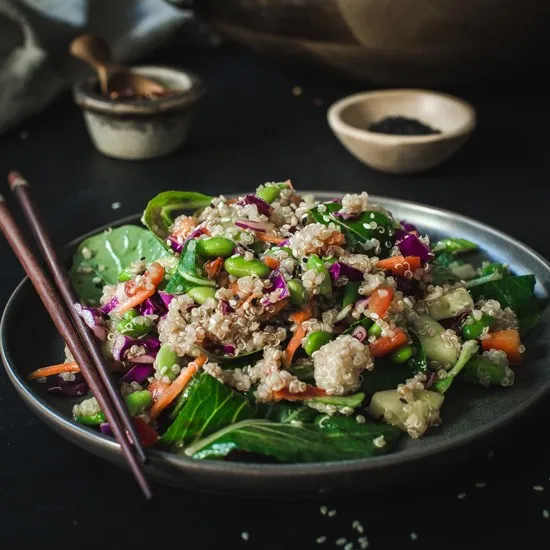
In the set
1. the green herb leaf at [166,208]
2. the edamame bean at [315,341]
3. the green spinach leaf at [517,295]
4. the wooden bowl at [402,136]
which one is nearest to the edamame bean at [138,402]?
the edamame bean at [315,341]

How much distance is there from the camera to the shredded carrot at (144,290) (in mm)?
1920

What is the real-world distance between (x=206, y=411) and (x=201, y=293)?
0.30 metres

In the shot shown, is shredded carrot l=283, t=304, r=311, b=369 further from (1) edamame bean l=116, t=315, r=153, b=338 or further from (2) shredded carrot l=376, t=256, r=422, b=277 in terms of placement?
(1) edamame bean l=116, t=315, r=153, b=338

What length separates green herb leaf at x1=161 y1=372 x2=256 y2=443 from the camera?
161 centimetres

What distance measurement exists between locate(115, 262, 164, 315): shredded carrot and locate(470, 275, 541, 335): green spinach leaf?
0.80 meters

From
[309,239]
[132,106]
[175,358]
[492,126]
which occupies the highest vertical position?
[309,239]

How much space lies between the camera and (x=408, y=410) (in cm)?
167

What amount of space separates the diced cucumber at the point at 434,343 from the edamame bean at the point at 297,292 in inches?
11.6

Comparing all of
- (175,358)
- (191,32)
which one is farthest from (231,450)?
(191,32)

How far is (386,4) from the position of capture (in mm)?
3229

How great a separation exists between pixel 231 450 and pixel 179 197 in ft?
3.08

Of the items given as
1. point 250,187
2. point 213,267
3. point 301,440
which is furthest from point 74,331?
point 250,187

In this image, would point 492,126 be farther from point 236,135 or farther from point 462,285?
point 462,285

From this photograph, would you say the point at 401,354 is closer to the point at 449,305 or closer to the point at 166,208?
the point at 449,305
